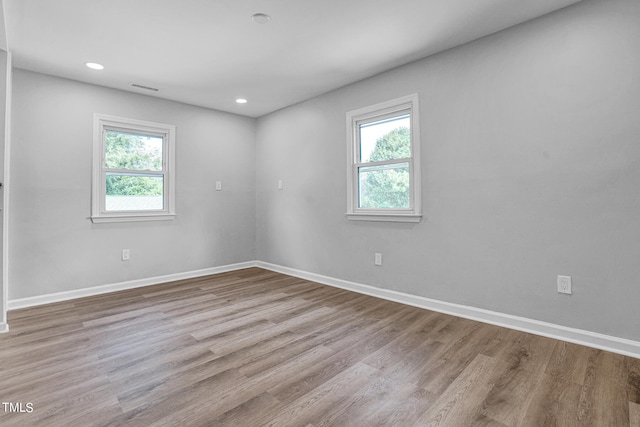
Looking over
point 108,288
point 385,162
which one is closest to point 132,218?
point 108,288

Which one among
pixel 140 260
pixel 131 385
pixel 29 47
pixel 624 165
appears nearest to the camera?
pixel 131 385

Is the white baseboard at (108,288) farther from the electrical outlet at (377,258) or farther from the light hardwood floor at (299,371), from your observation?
the electrical outlet at (377,258)

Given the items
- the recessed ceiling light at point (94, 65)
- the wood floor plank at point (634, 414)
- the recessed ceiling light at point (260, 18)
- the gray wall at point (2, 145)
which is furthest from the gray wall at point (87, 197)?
the wood floor plank at point (634, 414)

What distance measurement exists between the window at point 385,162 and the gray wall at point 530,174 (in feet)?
0.35

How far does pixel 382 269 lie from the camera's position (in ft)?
11.5

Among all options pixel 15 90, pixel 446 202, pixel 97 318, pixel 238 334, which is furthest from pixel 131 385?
pixel 15 90

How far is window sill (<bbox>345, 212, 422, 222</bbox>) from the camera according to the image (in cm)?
321

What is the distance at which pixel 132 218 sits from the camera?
3967mm

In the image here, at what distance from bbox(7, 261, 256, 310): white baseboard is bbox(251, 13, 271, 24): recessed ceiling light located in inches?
130

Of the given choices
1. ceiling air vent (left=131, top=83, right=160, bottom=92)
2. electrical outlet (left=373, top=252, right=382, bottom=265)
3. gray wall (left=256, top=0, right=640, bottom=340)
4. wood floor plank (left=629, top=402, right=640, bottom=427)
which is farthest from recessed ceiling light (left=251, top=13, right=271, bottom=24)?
wood floor plank (left=629, top=402, right=640, bottom=427)

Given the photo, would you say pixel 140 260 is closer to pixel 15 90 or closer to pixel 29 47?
pixel 15 90

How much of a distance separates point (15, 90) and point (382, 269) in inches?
166

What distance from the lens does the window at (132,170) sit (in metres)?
3.74

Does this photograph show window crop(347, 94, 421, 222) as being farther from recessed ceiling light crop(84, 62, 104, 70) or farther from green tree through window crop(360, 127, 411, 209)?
recessed ceiling light crop(84, 62, 104, 70)
